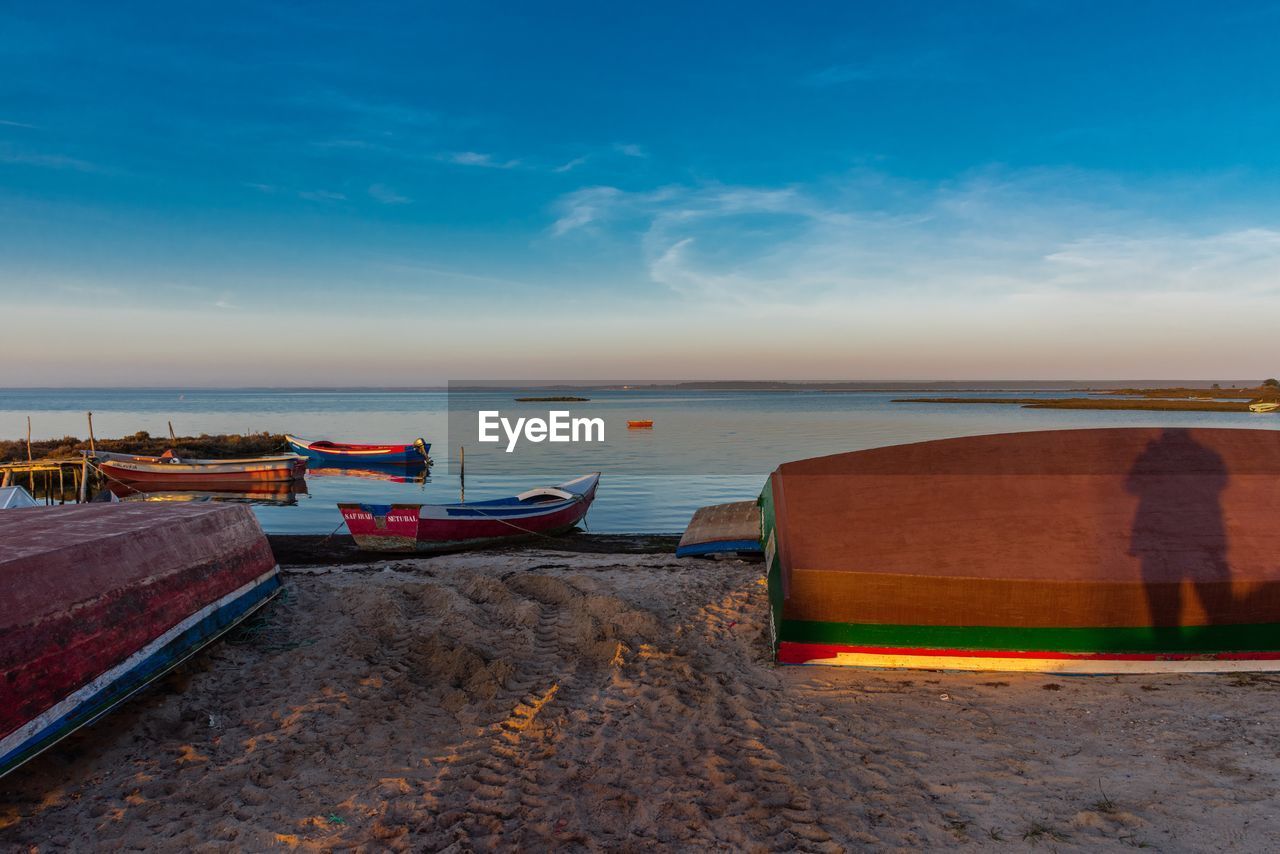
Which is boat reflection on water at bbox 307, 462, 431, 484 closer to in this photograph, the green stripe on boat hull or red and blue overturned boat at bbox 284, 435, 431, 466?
red and blue overturned boat at bbox 284, 435, 431, 466

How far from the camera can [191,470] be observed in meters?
27.0

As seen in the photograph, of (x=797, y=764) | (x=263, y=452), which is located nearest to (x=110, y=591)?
(x=797, y=764)

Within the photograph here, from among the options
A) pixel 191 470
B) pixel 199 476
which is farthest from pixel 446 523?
pixel 191 470

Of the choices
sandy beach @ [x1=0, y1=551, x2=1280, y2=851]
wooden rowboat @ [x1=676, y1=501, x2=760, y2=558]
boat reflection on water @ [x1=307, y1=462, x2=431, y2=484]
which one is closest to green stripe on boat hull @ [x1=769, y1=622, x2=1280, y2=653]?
sandy beach @ [x1=0, y1=551, x2=1280, y2=851]

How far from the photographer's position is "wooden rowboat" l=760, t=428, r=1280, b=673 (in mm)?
6312

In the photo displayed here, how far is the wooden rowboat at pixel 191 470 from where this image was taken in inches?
1032

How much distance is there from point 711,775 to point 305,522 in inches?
672

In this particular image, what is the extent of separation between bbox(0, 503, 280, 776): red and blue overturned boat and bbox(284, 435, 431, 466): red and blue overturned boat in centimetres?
2445

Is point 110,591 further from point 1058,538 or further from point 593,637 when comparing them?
point 1058,538

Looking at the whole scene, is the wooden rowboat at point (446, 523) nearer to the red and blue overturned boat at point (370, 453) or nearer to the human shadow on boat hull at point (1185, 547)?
the human shadow on boat hull at point (1185, 547)

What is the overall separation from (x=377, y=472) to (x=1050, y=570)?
97.8ft

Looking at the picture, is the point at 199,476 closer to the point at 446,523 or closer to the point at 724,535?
the point at 446,523

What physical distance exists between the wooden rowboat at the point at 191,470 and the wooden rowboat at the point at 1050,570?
24.3m

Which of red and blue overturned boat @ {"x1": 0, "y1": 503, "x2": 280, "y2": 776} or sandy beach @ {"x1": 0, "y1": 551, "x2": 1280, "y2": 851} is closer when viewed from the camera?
sandy beach @ {"x1": 0, "y1": 551, "x2": 1280, "y2": 851}
